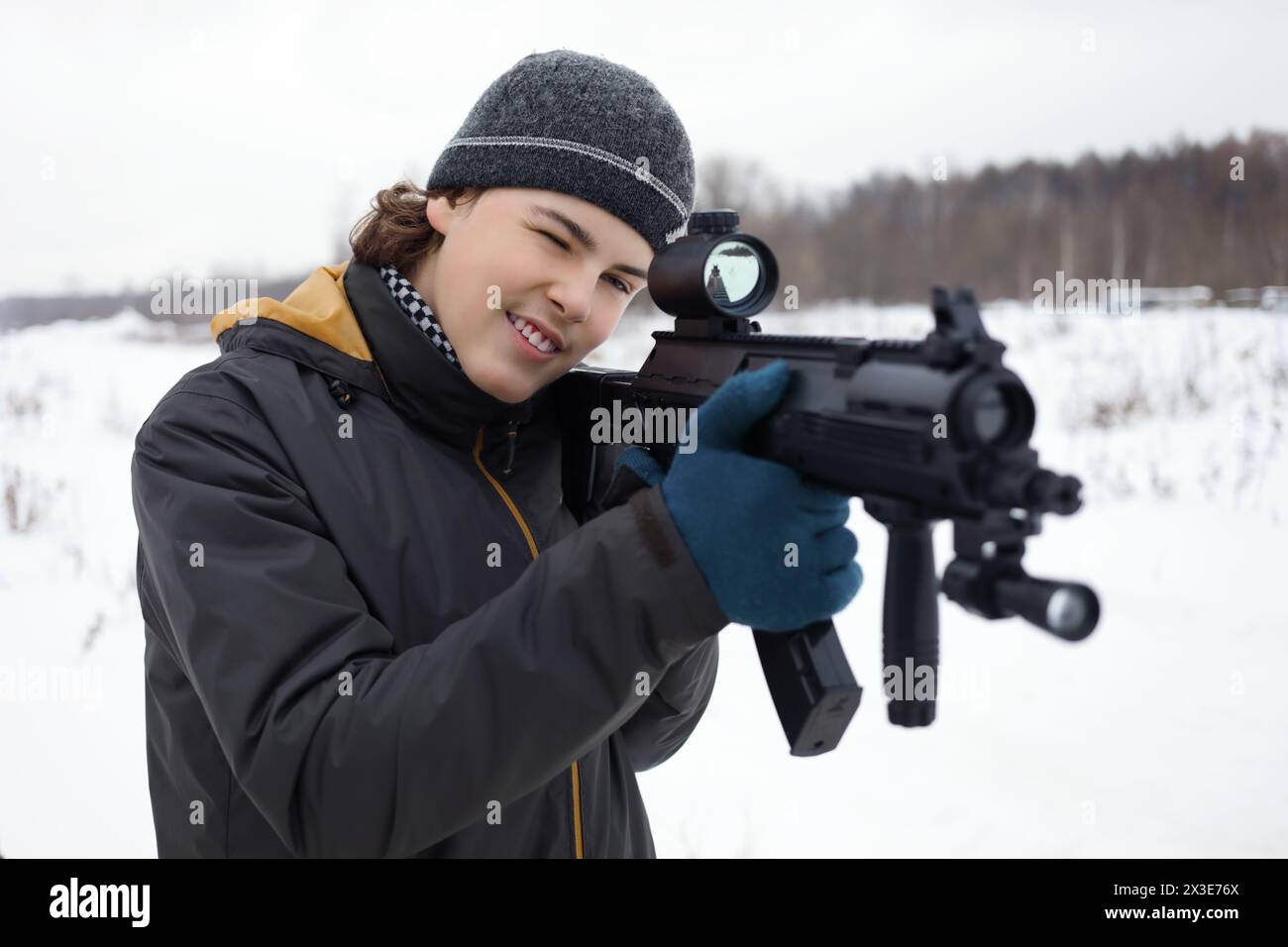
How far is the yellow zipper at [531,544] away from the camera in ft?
4.85

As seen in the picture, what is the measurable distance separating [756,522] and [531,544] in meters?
0.49

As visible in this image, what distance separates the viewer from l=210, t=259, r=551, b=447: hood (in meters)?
1.45

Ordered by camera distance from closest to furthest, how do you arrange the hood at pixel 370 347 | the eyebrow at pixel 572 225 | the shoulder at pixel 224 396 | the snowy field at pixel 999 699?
the shoulder at pixel 224 396 → the hood at pixel 370 347 → the eyebrow at pixel 572 225 → the snowy field at pixel 999 699

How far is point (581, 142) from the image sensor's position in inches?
63.1

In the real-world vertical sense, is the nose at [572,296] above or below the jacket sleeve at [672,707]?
above

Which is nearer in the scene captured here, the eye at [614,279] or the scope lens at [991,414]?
the scope lens at [991,414]

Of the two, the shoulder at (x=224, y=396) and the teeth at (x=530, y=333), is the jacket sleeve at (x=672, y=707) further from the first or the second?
the shoulder at (x=224, y=396)

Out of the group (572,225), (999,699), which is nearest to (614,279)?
(572,225)
